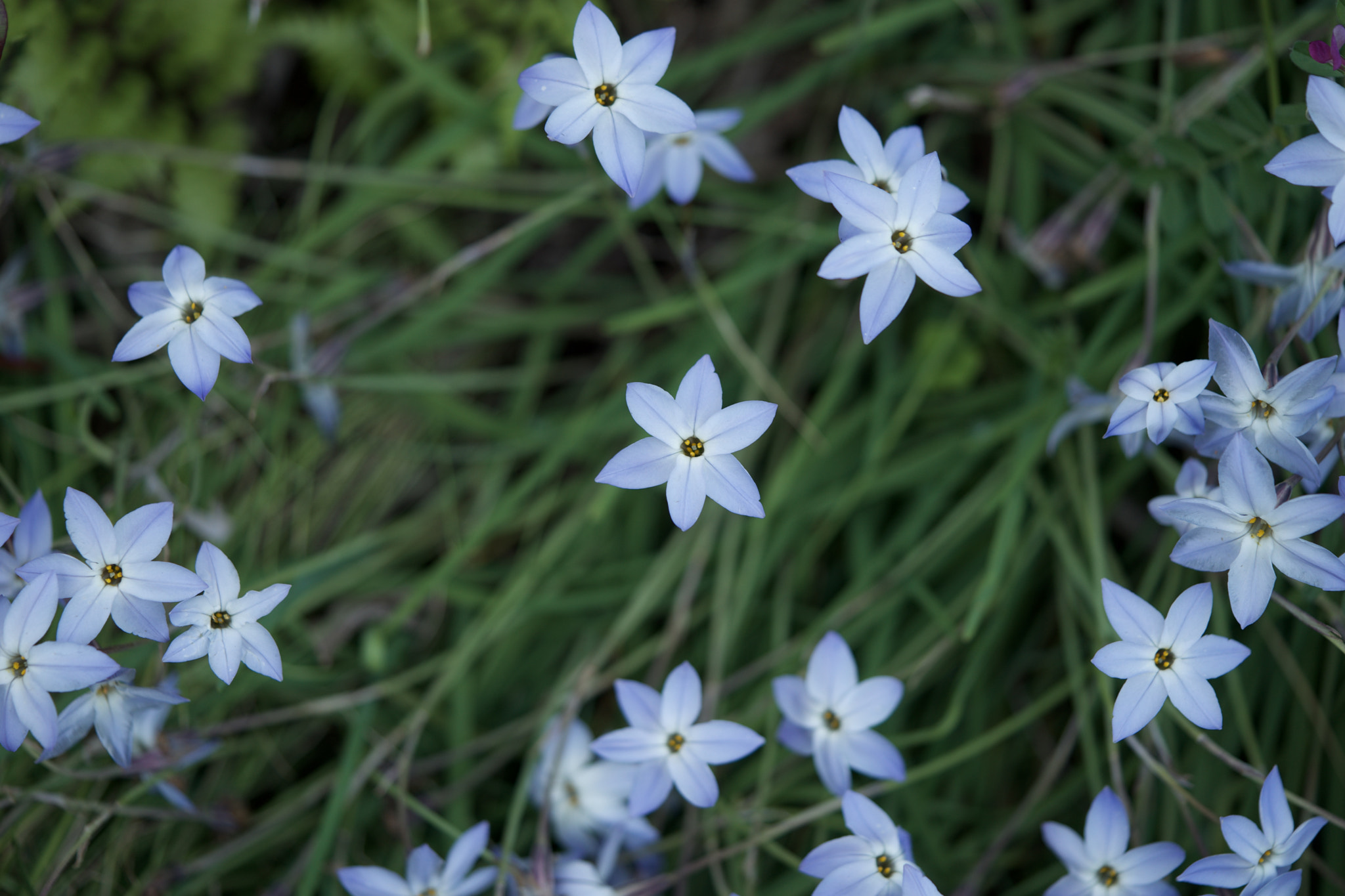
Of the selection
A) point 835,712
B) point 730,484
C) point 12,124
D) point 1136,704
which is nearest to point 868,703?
point 835,712

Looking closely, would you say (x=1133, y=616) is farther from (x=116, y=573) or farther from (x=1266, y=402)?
(x=116, y=573)

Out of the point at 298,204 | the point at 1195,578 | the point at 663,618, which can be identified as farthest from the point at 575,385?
the point at 1195,578

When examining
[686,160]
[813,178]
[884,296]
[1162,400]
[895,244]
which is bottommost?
[1162,400]

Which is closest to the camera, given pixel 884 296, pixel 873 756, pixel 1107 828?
pixel 884 296

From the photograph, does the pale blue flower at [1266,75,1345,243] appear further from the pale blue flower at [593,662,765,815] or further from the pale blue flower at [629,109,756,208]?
the pale blue flower at [593,662,765,815]

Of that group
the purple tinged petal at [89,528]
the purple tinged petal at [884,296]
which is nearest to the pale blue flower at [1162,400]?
the purple tinged petal at [884,296]

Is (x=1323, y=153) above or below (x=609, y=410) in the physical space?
below
